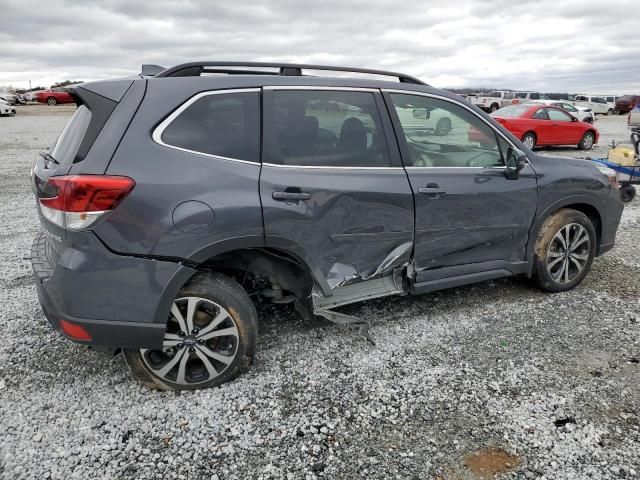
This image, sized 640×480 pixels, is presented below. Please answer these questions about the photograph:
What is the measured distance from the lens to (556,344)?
3574mm

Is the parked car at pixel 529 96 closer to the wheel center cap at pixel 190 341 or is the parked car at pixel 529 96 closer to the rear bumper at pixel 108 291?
the wheel center cap at pixel 190 341

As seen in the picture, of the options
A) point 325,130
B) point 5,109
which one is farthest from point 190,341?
point 5,109

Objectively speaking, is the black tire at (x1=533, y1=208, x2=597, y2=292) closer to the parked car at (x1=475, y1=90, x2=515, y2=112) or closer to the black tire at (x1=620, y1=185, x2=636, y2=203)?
the black tire at (x1=620, y1=185, x2=636, y2=203)

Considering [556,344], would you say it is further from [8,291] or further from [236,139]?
[8,291]

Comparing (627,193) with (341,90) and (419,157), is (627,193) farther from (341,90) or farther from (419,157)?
(341,90)

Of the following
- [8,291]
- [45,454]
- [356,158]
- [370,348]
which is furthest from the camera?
[8,291]

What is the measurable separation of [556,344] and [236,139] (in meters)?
2.75

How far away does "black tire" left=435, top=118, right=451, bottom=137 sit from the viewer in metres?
3.74

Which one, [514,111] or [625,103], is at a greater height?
[625,103]

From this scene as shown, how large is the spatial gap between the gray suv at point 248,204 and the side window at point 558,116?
41.1ft

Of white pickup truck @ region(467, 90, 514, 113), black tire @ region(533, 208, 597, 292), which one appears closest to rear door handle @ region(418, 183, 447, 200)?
black tire @ region(533, 208, 597, 292)

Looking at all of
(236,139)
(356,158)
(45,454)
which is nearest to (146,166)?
(236,139)

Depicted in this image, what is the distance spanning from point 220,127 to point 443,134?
70.8 inches

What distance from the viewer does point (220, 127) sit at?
115 inches
